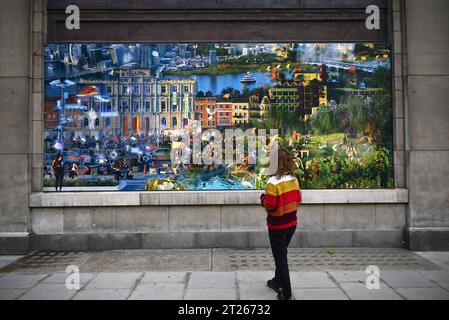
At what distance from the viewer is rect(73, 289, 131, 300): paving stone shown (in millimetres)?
6215

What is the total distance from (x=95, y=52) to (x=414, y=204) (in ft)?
23.3

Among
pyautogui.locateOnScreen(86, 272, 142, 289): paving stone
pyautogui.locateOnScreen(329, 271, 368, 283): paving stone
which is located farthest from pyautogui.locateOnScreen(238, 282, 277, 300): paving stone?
pyautogui.locateOnScreen(86, 272, 142, 289): paving stone

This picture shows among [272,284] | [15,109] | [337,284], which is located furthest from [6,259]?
[337,284]

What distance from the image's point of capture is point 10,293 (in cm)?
644

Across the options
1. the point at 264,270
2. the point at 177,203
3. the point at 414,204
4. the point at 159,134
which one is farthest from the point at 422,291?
the point at 159,134

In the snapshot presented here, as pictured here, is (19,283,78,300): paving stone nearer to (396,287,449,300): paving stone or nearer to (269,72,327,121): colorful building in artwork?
(396,287,449,300): paving stone

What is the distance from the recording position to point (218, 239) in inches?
361

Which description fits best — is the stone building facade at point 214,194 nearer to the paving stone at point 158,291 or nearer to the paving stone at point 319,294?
the paving stone at point 158,291

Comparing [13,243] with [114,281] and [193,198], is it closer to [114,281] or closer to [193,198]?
[114,281]

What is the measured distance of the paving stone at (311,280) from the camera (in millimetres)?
6750

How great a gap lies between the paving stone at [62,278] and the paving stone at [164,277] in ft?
2.81

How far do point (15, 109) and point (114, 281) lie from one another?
4286 mm

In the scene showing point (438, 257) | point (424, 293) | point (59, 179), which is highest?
point (59, 179)

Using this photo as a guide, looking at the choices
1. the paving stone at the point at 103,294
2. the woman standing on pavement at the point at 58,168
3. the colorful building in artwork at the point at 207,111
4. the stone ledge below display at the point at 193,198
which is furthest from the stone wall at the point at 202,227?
the paving stone at the point at 103,294
